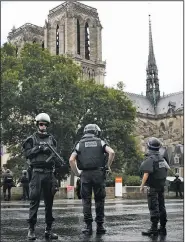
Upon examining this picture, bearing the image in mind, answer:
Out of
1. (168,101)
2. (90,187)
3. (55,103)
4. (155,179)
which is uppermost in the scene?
(168,101)

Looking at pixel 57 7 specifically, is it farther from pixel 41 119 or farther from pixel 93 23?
pixel 41 119

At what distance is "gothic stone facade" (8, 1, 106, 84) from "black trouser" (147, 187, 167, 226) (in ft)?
272

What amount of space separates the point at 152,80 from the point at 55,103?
8962cm

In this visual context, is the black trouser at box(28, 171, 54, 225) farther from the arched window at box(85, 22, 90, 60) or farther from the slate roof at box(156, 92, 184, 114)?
the slate roof at box(156, 92, 184, 114)

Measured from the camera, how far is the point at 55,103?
3978cm

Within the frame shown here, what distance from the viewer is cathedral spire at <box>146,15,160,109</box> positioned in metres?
122

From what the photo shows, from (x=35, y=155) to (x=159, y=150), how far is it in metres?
2.30

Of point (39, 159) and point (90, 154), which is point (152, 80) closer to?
point (90, 154)

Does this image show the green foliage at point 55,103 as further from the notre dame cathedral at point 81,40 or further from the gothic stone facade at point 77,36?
the gothic stone facade at point 77,36

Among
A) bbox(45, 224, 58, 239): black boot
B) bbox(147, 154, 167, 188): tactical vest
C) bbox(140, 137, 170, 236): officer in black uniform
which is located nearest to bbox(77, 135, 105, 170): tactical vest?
bbox(140, 137, 170, 236): officer in black uniform

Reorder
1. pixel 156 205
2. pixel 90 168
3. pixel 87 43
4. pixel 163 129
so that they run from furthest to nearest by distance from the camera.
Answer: pixel 163 129 < pixel 87 43 < pixel 156 205 < pixel 90 168

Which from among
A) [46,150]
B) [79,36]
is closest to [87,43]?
[79,36]

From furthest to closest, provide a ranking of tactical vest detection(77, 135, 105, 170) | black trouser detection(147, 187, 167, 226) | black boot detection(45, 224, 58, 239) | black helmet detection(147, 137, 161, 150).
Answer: black helmet detection(147, 137, 161, 150)
black trouser detection(147, 187, 167, 226)
tactical vest detection(77, 135, 105, 170)
black boot detection(45, 224, 58, 239)

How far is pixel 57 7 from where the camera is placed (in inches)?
3826
